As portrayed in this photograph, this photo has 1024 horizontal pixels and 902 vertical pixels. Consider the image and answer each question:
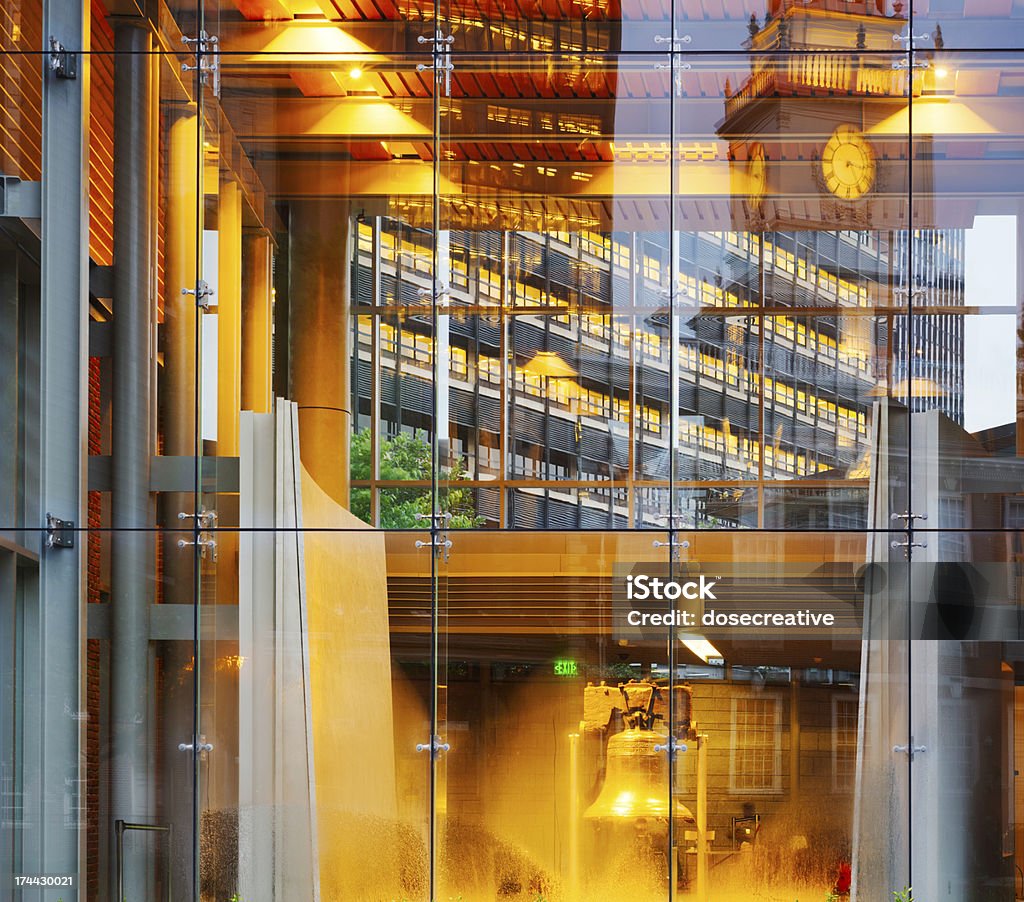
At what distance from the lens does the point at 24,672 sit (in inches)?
387

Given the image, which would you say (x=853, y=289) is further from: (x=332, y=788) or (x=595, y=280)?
(x=332, y=788)

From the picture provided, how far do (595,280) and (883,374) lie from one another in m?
2.08

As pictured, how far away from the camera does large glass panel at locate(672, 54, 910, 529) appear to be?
1020 centimetres

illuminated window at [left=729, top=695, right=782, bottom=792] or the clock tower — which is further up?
the clock tower

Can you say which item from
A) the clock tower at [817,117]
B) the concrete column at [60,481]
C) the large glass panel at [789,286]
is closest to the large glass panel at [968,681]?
the large glass panel at [789,286]

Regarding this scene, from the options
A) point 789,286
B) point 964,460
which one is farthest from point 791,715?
point 789,286

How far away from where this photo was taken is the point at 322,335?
416 inches

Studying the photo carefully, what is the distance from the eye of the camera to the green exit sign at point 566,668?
10086mm

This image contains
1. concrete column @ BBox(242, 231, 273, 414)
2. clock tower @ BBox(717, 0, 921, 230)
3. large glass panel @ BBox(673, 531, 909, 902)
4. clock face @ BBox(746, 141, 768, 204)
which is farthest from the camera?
clock face @ BBox(746, 141, 768, 204)

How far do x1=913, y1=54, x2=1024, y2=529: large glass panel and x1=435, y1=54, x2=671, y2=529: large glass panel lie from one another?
5.66 feet

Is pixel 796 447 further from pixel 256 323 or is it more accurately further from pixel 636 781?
pixel 256 323

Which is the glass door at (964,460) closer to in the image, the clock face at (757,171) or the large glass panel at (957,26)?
the large glass panel at (957,26)

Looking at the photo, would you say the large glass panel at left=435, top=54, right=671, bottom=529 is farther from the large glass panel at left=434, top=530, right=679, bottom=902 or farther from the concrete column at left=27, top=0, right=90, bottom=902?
the concrete column at left=27, top=0, right=90, bottom=902

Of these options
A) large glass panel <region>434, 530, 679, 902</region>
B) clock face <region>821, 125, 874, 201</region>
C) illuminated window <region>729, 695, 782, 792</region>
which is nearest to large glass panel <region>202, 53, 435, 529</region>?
large glass panel <region>434, 530, 679, 902</region>
